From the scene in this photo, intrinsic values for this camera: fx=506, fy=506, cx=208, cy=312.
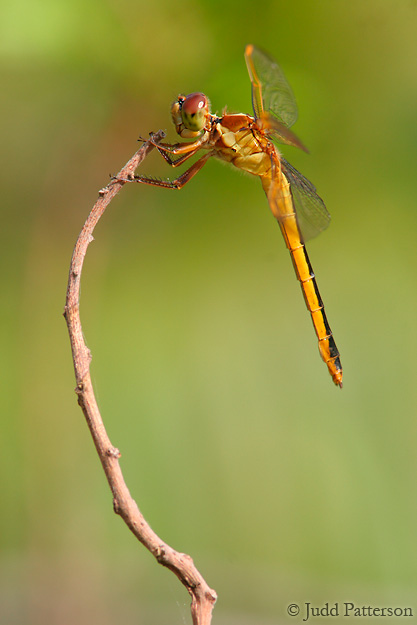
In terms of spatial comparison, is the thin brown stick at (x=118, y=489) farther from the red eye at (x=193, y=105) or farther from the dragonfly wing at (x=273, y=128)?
the dragonfly wing at (x=273, y=128)

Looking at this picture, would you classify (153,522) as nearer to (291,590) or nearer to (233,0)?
(291,590)

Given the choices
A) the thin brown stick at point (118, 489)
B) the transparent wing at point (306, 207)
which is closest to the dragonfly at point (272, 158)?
the transparent wing at point (306, 207)

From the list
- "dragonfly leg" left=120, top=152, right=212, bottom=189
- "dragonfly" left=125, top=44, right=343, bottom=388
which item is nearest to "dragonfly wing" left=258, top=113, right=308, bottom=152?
"dragonfly" left=125, top=44, right=343, bottom=388

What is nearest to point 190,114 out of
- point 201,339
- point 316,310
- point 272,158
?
point 272,158

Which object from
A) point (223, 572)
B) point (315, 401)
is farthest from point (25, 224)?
point (223, 572)

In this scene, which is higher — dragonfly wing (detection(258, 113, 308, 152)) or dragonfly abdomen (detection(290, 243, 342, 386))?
dragonfly wing (detection(258, 113, 308, 152))

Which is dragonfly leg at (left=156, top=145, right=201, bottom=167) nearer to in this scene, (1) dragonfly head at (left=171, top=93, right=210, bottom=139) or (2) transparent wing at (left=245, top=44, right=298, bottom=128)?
(1) dragonfly head at (left=171, top=93, right=210, bottom=139)
